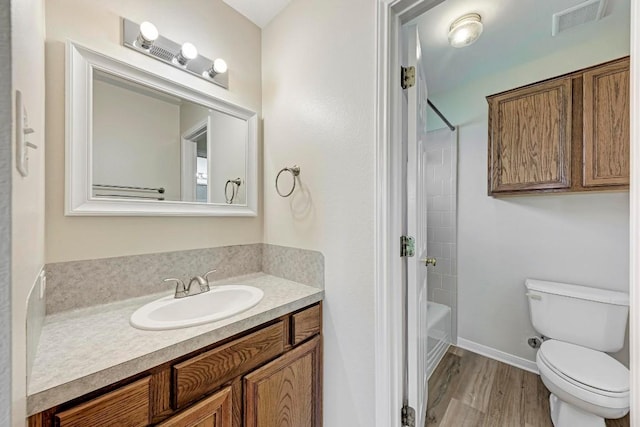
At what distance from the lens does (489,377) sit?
1889 mm

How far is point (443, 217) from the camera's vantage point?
2432 mm

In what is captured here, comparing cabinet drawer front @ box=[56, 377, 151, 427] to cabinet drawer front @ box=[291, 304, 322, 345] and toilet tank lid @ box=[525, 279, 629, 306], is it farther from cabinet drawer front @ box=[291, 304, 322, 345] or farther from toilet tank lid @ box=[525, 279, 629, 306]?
toilet tank lid @ box=[525, 279, 629, 306]

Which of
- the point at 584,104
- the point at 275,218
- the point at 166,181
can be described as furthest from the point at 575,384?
the point at 166,181

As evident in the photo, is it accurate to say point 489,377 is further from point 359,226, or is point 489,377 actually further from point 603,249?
point 359,226

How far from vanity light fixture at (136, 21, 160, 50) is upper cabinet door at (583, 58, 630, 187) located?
96.5 inches

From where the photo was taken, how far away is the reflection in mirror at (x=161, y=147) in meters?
1.08

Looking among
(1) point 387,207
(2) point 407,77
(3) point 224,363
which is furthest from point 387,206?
(3) point 224,363

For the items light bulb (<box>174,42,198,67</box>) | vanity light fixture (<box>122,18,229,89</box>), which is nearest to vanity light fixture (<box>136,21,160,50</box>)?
vanity light fixture (<box>122,18,229,89</box>)

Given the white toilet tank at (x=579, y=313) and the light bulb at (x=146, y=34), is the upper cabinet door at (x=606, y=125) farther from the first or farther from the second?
the light bulb at (x=146, y=34)

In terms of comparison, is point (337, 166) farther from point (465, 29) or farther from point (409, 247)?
point (465, 29)

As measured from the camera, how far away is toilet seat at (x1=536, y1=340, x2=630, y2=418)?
3.88 ft

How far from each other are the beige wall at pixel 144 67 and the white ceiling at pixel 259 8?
1.4 inches

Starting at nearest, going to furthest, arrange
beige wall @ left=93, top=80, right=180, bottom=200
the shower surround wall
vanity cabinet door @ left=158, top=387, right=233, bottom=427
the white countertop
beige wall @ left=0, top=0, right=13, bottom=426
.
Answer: beige wall @ left=0, top=0, right=13, bottom=426 → the white countertop → vanity cabinet door @ left=158, top=387, right=233, bottom=427 → beige wall @ left=93, top=80, right=180, bottom=200 → the shower surround wall

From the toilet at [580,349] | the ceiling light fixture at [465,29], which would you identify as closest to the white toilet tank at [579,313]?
the toilet at [580,349]
